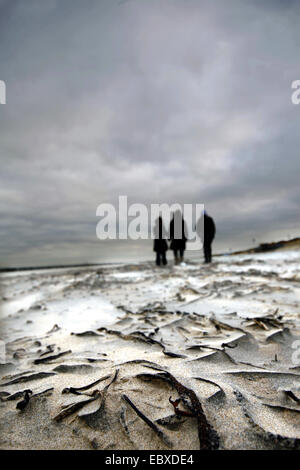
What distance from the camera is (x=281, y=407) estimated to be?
3.68 ft

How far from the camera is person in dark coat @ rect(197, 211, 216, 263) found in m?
14.5

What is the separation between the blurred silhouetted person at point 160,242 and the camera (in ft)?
49.5

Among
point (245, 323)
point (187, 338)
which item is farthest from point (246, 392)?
point (245, 323)

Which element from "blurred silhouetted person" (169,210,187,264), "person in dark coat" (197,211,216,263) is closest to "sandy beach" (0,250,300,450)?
"person in dark coat" (197,211,216,263)

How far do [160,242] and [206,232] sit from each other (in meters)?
2.91

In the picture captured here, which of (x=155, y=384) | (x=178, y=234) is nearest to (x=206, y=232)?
(x=178, y=234)

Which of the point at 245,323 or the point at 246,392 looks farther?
the point at 245,323

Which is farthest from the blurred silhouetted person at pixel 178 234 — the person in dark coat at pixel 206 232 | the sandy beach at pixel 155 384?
the sandy beach at pixel 155 384

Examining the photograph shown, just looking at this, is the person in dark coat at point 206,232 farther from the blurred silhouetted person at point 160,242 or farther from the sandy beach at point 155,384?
the sandy beach at point 155,384

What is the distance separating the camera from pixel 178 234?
Result: 15.9 meters

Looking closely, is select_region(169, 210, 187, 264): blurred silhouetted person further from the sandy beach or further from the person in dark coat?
the sandy beach
